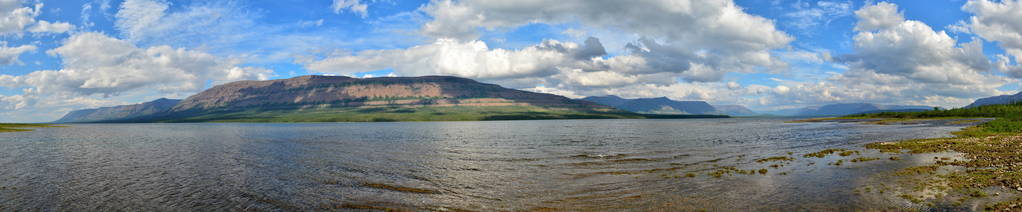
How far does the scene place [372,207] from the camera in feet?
89.8

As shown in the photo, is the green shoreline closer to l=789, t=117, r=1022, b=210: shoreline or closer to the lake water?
l=789, t=117, r=1022, b=210: shoreline

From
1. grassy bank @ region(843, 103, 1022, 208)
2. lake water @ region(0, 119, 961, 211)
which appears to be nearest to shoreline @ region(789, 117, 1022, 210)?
grassy bank @ region(843, 103, 1022, 208)

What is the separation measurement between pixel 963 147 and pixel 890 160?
15.1 m

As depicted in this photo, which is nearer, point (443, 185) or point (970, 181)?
point (970, 181)

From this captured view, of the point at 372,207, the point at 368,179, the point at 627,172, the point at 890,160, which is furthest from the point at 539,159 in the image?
the point at 890,160

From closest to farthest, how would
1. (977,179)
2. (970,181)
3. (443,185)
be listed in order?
(970,181), (977,179), (443,185)

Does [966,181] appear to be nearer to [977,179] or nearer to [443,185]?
[977,179]

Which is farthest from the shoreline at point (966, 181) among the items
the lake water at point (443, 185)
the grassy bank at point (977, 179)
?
the lake water at point (443, 185)

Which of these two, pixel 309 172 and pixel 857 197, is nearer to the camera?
pixel 857 197

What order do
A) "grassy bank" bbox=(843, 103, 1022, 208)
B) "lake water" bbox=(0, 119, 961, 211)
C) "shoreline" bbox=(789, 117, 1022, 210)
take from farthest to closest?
"lake water" bbox=(0, 119, 961, 211)
"grassy bank" bbox=(843, 103, 1022, 208)
"shoreline" bbox=(789, 117, 1022, 210)

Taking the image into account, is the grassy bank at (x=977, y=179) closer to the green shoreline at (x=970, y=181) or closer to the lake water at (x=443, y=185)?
the green shoreline at (x=970, y=181)

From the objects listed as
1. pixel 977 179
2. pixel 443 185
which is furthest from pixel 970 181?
pixel 443 185

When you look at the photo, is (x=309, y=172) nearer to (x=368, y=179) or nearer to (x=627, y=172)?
(x=368, y=179)

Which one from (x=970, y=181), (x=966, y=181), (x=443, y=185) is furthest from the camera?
(x=443, y=185)
